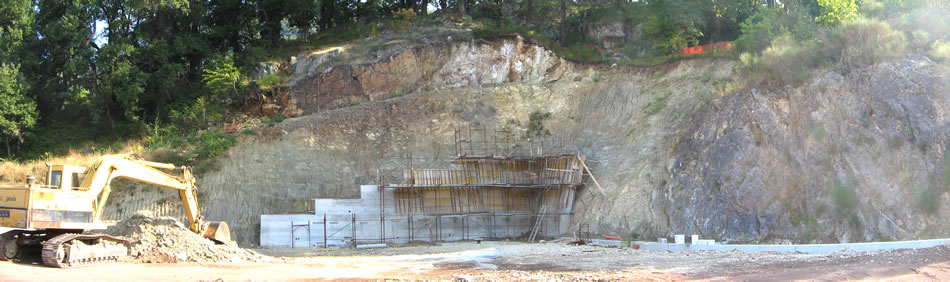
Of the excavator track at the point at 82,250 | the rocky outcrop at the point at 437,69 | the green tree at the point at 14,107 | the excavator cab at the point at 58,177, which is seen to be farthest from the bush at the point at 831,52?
the green tree at the point at 14,107

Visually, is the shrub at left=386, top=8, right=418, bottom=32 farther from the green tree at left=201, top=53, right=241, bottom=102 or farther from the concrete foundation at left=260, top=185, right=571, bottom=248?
the concrete foundation at left=260, top=185, right=571, bottom=248

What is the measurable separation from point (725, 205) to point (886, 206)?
4.53 m

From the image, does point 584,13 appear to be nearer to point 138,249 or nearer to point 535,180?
point 535,180

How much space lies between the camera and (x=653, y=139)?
28062 mm

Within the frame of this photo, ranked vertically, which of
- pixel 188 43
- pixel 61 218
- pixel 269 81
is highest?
pixel 188 43

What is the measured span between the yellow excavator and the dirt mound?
57cm

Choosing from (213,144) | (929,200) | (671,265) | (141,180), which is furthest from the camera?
(213,144)

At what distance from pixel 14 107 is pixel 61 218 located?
19.1 m

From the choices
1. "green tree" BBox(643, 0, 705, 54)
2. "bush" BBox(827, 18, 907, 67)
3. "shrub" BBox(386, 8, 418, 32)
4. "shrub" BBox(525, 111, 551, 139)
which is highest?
"shrub" BBox(386, 8, 418, 32)

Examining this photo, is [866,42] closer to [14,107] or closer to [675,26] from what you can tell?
[675,26]

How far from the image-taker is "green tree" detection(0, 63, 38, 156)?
99.9 feet

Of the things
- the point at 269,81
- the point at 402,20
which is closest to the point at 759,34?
the point at 402,20

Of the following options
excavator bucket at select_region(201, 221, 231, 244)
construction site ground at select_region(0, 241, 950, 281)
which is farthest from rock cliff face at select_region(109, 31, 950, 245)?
excavator bucket at select_region(201, 221, 231, 244)

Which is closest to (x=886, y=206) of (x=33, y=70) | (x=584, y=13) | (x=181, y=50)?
(x=584, y=13)
